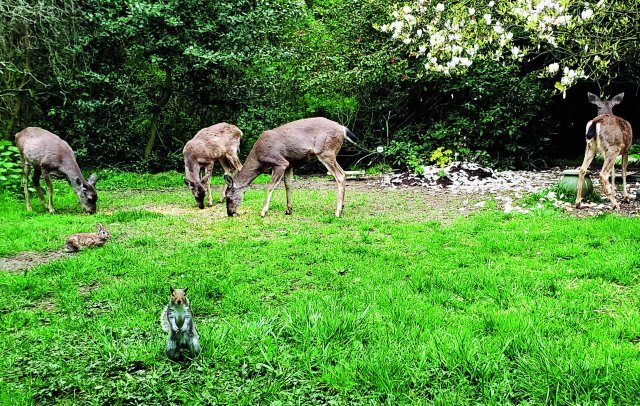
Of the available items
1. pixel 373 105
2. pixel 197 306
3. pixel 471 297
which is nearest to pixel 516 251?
pixel 471 297

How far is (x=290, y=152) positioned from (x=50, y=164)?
15.3 ft

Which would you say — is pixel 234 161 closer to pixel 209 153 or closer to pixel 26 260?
pixel 209 153

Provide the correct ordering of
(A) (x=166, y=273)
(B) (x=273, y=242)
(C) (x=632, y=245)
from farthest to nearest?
1. (B) (x=273, y=242)
2. (C) (x=632, y=245)
3. (A) (x=166, y=273)

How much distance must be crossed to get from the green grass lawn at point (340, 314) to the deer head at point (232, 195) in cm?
145

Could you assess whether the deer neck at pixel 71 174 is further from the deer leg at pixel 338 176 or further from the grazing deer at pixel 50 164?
the deer leg at pixel 338 176

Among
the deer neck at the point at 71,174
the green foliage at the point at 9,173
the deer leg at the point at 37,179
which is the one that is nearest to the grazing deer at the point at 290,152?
the deer neck at the point at 71,174

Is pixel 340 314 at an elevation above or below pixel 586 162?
below

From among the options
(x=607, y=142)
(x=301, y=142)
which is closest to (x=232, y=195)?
(x=301, y=142)

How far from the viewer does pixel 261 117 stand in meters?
14.9

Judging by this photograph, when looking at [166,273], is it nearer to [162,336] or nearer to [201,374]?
[162,336]

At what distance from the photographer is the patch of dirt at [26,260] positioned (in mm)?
5379

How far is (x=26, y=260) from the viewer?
5.69m

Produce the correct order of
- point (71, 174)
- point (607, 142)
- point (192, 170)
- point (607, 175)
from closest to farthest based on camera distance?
point (607, 175)
point (607, 142)
point (71, 174)
point (192, 170)

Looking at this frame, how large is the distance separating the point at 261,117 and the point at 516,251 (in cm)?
1076
